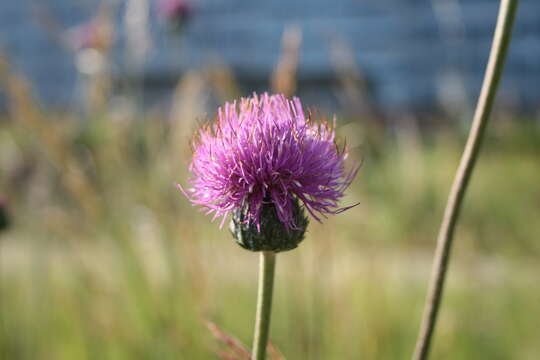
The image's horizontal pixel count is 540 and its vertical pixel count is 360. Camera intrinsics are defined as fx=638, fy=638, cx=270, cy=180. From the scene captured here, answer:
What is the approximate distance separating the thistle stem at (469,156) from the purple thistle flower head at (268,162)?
106 millimetres

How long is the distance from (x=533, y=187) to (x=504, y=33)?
4598 millimetres

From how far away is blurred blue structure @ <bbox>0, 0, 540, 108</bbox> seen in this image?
11359 mm

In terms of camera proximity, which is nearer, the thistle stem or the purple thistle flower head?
the thistle stem

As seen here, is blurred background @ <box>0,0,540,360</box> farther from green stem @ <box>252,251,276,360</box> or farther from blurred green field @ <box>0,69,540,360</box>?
green stem @ <box>252,251,276,360</box>

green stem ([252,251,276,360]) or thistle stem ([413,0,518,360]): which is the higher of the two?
thistle stem ([413,0,518,360])

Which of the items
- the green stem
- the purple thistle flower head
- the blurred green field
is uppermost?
the purple thistle flower head

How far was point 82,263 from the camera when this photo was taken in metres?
1.48

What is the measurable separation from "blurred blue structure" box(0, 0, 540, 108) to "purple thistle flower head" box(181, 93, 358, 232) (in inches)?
408

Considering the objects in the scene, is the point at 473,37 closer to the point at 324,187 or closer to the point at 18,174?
the point at 18,174

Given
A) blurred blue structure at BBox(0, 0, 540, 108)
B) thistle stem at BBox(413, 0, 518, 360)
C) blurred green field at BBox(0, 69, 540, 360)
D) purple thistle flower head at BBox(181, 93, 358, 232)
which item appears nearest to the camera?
thistle stem at BBox(413, 0, 518, 360)

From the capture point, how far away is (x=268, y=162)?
583mm

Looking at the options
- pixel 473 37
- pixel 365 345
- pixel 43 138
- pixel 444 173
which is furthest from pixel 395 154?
pixel 473 37

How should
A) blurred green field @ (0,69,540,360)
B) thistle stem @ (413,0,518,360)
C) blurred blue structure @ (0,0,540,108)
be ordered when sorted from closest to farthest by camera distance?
thistle stem @ (413,0,518,360) → blurred green field @ (0,69,540,360) → blurred blue structure @ (0,0,540,108)

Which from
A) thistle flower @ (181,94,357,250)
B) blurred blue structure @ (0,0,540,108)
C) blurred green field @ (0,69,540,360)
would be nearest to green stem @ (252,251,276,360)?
thistle flower @ (181,94,357,250)
